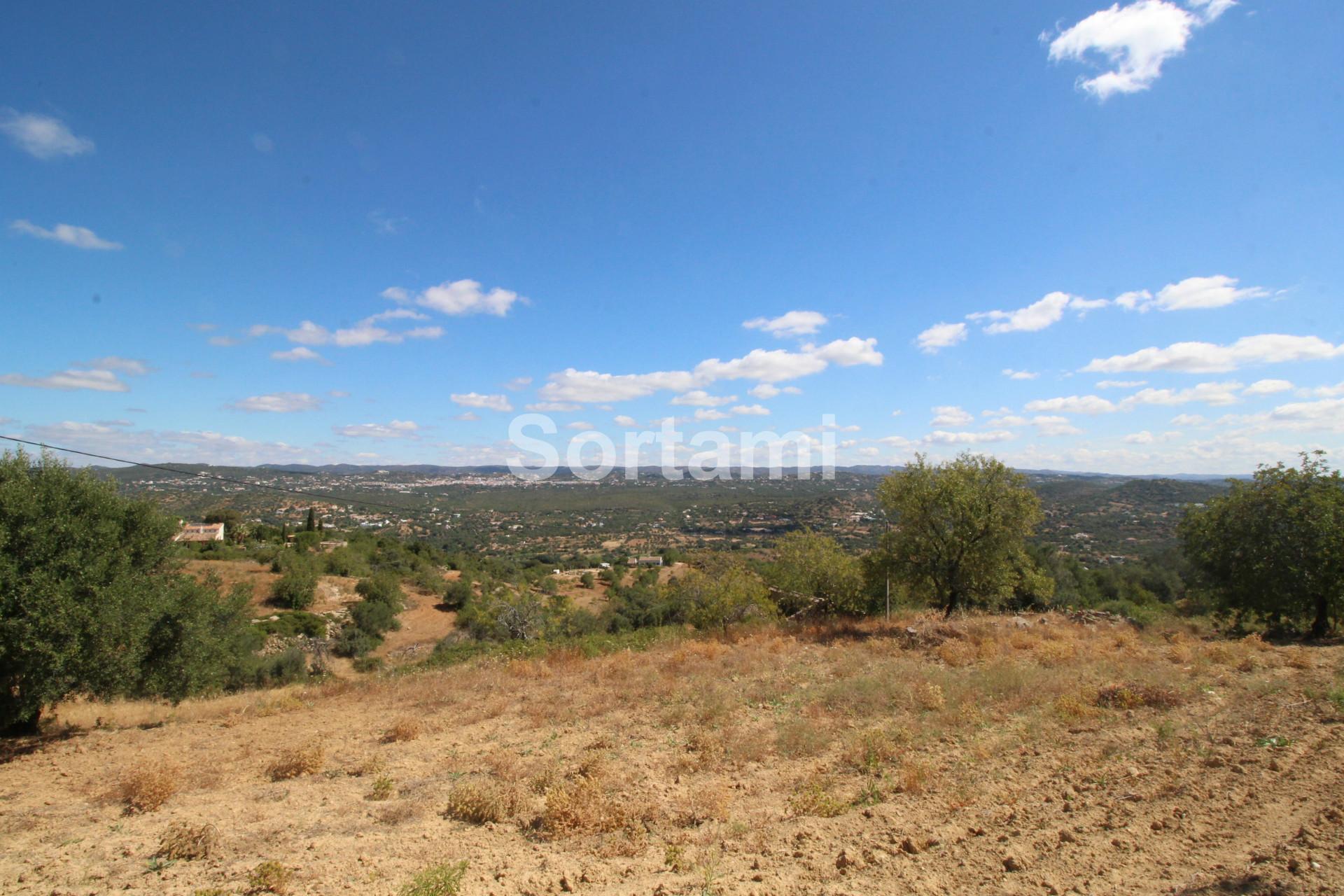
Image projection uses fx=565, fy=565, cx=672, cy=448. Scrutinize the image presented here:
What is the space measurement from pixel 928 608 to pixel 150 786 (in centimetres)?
2313

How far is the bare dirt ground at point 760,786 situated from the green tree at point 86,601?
1198 mm

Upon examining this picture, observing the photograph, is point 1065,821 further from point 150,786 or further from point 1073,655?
point 150,786

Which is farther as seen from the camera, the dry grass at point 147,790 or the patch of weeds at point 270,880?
the dry grass at point 147,790

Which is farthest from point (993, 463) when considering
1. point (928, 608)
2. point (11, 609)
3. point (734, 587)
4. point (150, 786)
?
point (11, 609)

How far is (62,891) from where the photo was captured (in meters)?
5.55

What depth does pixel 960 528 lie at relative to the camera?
1964 centimetres

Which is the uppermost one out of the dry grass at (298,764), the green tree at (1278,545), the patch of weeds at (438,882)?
the green tree at (1278,545)

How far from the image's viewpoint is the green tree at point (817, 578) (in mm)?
23047

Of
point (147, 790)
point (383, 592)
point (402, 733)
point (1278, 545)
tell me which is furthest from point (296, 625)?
point (1278, 545)

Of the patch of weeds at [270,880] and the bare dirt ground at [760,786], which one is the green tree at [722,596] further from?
the patch of weeds at [270,880]

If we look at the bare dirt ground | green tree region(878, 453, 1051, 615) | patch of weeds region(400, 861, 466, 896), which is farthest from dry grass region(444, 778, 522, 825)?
green tree region(878, 453, 1051, 615)

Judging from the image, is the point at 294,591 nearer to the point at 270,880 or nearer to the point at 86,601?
the point at 86,601

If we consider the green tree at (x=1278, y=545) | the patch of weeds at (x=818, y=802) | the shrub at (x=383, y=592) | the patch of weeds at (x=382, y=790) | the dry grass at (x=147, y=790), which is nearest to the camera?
the patch of weeds at (x=818, y=802)

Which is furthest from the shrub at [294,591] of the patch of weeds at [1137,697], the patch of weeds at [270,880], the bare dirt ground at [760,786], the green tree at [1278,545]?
the green tree at [1278,545]
